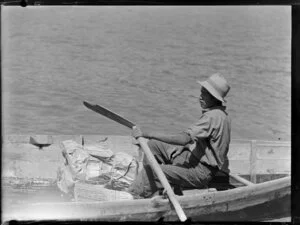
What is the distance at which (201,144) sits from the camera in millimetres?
4879

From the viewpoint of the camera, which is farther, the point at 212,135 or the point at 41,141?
the point at 41,141

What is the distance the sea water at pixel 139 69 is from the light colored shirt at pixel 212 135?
8.07 feet

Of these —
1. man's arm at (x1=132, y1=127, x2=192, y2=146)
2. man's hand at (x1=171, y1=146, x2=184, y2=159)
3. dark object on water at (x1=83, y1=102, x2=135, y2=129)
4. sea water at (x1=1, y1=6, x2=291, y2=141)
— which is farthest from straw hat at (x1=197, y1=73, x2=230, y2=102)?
sea water at (x1=1, y1=6, x2=291, y2=141)

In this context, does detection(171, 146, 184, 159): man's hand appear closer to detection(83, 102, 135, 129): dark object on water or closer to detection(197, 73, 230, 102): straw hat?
detection(83, 102, 135, 129): dark object on water

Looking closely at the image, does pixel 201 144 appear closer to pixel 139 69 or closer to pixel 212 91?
pixel 212 91

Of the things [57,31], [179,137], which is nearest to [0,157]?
[179,137]

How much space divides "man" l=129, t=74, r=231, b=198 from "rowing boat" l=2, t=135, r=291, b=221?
158mm

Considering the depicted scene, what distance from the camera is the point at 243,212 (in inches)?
204

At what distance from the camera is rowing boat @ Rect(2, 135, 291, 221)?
467cm

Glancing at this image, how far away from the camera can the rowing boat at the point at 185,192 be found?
4.67 metres

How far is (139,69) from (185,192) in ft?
17.9

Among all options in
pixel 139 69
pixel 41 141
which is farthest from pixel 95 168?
pixel 139 69

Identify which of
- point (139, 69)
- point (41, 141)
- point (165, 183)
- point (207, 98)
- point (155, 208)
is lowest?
point (155, 208)

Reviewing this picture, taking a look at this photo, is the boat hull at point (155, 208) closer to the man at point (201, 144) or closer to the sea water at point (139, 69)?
the man at point (201, 144)
